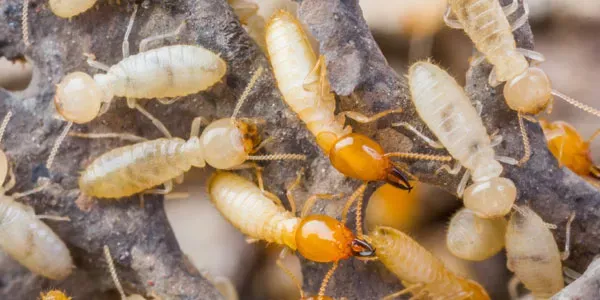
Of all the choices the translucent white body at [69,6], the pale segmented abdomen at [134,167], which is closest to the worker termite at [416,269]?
the pale segmented abdomen at [134,167]

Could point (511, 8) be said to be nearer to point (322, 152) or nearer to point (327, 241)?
point (322, 152)

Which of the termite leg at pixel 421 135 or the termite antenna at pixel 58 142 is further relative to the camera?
the termite antenna at pixel 58 142

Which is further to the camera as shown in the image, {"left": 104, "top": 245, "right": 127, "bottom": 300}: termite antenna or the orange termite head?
{"left": 104, "top": 245, "right": 127, "bottom": 300}: termite antenna

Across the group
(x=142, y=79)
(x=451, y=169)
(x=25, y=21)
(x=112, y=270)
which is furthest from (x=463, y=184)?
(x=25, y=21)

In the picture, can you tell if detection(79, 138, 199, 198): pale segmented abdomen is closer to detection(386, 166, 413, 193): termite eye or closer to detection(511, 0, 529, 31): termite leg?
detection(386, 166, 413, 193): termite eye

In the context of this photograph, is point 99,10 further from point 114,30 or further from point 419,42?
point 419,42

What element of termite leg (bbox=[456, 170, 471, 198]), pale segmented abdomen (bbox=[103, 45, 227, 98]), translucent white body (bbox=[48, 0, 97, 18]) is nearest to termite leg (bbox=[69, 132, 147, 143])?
pale segmented abdomen (bbox=[103, 45, 227, 98])

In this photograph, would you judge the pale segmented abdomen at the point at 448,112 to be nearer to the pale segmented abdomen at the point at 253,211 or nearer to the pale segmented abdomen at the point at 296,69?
the pale segmented abdomen at the point at 296,69

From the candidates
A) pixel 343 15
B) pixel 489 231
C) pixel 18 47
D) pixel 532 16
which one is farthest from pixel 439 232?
pixel 18 47
